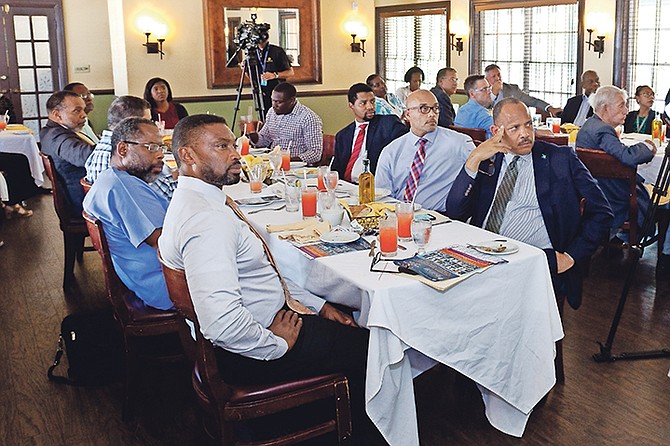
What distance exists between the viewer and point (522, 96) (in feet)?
29.0

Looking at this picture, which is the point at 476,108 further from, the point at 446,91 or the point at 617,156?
the point at 617,156

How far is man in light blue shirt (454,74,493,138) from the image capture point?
6.46m

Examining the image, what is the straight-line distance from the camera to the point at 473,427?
115 inches

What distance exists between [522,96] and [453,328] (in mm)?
6856

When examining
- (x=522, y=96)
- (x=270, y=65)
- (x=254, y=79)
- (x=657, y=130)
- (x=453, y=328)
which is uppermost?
(x=270, y=65)

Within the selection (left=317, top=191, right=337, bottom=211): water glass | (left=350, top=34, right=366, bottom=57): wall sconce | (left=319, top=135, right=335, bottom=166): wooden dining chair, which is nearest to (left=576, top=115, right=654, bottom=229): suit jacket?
(left=319, top=135, right=335, bottom=166): wooden dining chair

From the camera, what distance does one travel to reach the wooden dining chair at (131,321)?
2.93 meters

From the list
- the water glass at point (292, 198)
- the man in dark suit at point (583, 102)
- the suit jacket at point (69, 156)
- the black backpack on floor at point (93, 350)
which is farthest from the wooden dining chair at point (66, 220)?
the man in dark suit at point (583, 102)

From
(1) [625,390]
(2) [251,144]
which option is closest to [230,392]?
(1) [625,390]

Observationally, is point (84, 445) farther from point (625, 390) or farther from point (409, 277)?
point (625, 390)

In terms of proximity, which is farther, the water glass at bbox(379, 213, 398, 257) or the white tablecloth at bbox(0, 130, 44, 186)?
the white tablecloth at bbox(0, 130, 44, 186)

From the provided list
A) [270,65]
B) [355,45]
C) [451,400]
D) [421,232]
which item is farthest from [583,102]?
[421,232]

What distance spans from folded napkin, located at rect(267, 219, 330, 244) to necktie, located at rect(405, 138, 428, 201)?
2.89 feet

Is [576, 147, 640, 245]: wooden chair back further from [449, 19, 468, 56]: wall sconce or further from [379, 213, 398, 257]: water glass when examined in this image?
[449, 19, 468, 56]: wall sconce
